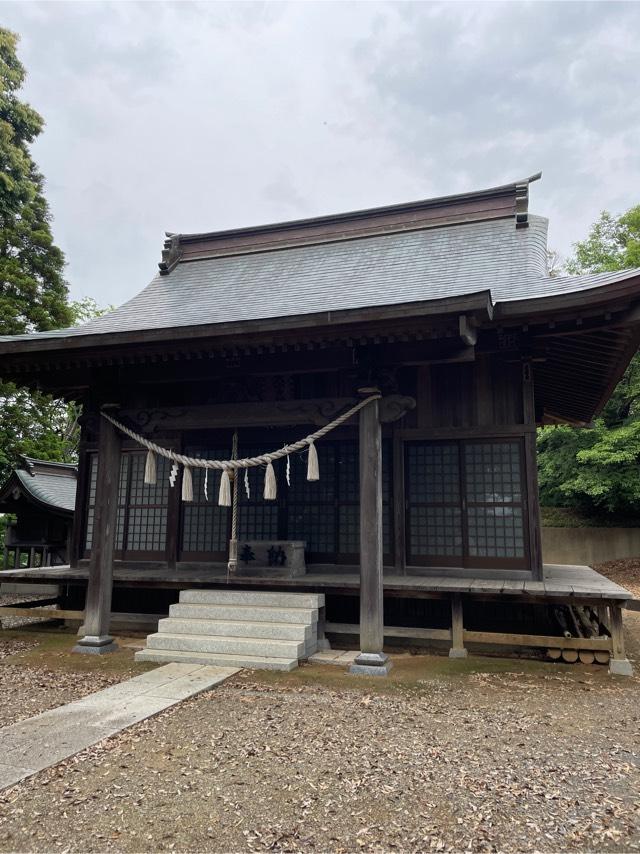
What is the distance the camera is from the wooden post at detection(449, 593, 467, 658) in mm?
7082

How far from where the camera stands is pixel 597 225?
21609mm

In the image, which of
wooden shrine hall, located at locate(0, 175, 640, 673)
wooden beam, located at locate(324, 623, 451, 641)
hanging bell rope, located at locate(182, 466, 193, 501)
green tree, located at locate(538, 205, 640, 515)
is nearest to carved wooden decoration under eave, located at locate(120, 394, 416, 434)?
wooden shrine hall, located at locate(0, 175, 640, 673)

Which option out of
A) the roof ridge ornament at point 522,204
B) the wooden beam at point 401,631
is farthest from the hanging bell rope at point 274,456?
the roof ridge ornament at point 522,204

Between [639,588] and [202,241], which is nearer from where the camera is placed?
[202,241]

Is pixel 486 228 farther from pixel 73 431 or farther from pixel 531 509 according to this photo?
pixel 73 431

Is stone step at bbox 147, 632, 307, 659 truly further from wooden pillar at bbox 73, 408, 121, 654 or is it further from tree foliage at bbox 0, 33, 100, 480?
tree foliage at bbox 0, 33, 100, 480

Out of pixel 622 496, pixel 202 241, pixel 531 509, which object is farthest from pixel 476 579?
pixel 622 496

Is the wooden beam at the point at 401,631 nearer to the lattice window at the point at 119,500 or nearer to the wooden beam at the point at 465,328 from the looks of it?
the wooden beam at the point at 465,328

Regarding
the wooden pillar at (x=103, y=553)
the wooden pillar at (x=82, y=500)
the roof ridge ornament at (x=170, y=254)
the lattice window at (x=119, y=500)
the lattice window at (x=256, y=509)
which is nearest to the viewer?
the wooden pillar at (x=103, y=553)

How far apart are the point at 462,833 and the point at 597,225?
2326cm

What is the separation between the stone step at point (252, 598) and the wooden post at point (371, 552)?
1087 millimetres

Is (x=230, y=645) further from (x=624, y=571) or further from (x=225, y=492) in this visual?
(x=624, y=571)

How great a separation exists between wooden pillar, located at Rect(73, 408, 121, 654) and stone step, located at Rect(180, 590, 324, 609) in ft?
3.45

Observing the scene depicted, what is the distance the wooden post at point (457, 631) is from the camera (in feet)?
23.2
